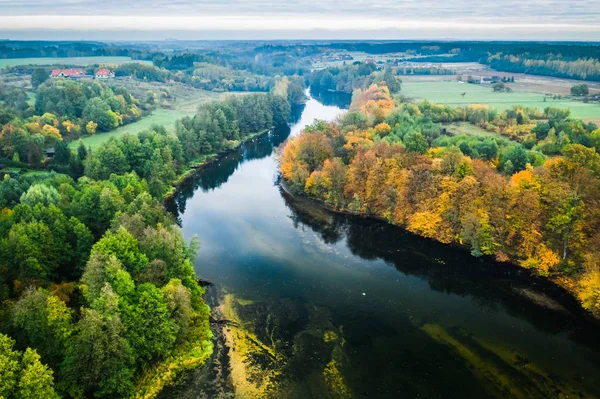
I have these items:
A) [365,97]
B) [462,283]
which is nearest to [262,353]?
[462,283]

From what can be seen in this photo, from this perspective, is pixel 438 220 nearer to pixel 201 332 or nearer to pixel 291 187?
pixel 291 187

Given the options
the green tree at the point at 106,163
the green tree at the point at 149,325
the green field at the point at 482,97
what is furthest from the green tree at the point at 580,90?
the green tree at the point at 149,325

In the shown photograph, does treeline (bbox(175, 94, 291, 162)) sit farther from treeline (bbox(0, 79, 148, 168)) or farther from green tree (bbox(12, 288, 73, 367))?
green tree (bbox(12, 288, 73, 367))

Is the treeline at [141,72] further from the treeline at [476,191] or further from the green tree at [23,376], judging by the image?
the green tree at [23,376]

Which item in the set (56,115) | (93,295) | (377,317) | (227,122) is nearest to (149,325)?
(93,295)

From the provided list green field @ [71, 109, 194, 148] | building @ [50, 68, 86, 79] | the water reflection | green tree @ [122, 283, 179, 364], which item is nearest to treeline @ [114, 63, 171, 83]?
building @ [50, 68, 86, 79]

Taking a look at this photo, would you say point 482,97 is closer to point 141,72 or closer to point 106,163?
point 106,163
